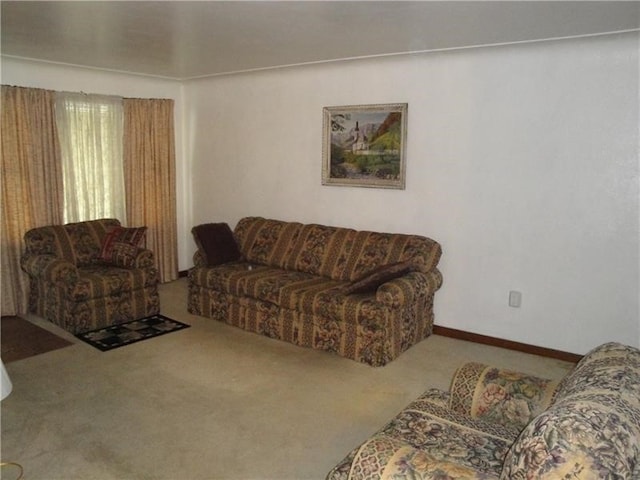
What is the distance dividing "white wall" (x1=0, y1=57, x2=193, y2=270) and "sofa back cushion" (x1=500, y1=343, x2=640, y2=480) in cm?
517

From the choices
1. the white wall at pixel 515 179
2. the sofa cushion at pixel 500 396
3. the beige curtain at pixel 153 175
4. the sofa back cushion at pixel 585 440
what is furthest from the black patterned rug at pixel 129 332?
the sofa back cushion at pixel 585 440

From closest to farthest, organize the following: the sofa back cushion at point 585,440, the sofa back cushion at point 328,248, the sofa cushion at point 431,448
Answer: the sofa back cushion at point 585,440, the sofa cushion at point 431,448, the sofa back cushion at point 328,248

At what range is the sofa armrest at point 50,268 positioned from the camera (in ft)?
14.2

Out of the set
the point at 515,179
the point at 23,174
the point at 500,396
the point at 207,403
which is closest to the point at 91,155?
the point at 23,174

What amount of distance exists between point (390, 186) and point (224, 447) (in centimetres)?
274

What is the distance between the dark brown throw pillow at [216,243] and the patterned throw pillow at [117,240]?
1.85 ft

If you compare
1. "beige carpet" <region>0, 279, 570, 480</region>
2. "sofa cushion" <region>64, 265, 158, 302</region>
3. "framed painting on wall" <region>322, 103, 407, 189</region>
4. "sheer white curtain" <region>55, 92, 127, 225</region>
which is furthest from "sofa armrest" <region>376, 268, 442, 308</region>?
"sheer white curtain" <region>55, 92, 127, 225</region>

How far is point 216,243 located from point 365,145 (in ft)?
5.61

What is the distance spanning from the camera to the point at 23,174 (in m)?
4.85

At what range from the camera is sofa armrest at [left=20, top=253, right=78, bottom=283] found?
434 cm

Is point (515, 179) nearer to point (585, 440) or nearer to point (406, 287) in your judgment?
point (406, 287)

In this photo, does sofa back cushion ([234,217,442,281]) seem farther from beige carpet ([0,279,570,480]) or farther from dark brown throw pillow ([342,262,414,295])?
beige carpet ([0,279,570,480])

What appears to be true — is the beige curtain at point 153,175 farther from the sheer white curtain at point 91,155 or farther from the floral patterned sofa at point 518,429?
the floral patterned sofa at point 518,429

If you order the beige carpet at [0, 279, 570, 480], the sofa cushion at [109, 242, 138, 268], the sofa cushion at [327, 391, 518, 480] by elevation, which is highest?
the sofa cushion at [109, 242, 138, 268]
